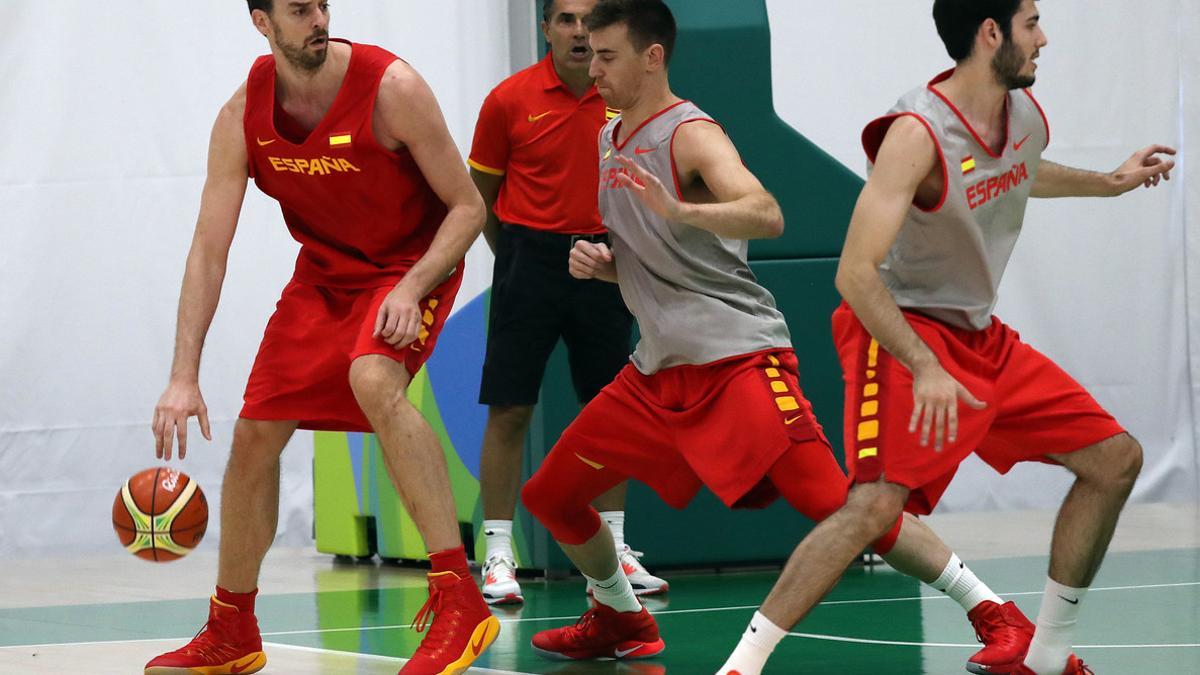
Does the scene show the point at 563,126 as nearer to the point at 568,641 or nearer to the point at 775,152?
the point at 775,152

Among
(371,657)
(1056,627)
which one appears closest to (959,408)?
(1056,627)

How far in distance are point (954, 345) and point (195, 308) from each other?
1835mm

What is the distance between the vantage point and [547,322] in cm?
593

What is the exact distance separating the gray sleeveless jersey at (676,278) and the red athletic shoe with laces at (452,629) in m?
0.69

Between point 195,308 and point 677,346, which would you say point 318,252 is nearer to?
point 195,308

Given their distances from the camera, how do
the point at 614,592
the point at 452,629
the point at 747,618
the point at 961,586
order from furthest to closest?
1. the point at 747,618
2. the point at 614,592
3. the point at 961,586
4. the point at 452,629

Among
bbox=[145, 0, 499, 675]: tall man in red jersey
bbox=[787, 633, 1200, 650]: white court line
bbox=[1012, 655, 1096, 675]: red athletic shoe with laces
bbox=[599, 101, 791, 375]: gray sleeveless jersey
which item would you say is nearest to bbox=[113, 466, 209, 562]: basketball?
bbox=[145, 0, 499, 675]: tall man in red jersey

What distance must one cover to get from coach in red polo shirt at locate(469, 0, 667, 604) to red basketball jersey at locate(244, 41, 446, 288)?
147 centimetres

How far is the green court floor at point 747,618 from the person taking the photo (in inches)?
176

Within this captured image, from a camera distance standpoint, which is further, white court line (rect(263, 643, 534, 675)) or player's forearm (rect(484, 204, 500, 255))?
player's forearm (rect(484, 204, 500, 255))

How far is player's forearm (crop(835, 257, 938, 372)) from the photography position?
11.8 feet

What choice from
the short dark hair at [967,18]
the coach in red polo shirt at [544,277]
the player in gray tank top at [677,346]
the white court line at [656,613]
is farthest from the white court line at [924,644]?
the short dark hair at [967,18]

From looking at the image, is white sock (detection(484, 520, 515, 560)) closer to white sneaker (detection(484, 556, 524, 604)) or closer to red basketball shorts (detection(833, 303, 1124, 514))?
white sneaker (detection(484, 556, 524, 604))

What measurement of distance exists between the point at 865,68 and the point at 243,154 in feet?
19.1
